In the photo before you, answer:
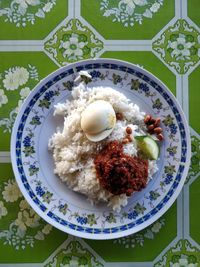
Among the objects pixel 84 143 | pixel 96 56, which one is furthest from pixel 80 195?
pixel 96 56

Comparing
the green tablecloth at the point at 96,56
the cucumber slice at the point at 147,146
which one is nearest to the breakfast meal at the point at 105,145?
the cucumber slice at the point at 147,146

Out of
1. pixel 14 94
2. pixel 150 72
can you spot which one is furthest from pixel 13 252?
pixel 150 72

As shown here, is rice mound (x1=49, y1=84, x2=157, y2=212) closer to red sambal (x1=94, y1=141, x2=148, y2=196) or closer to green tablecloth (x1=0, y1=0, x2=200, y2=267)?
red sambal (x1=94, y1=141, x2=148, y2=196)

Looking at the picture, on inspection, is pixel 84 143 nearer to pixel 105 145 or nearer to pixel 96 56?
pixel 105 145

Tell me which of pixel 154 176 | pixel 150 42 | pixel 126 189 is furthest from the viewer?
pixel 150 42

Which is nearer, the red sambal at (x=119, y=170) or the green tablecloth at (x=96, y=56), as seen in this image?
the red sambal at (x=119, y=170)

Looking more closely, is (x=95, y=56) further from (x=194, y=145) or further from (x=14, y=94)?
(x=194, y=145)

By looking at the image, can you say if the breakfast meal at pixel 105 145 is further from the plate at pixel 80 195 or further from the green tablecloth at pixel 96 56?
the green tablecloth at pixel 96 56

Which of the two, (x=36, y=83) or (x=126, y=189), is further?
(x=36, y=83)
